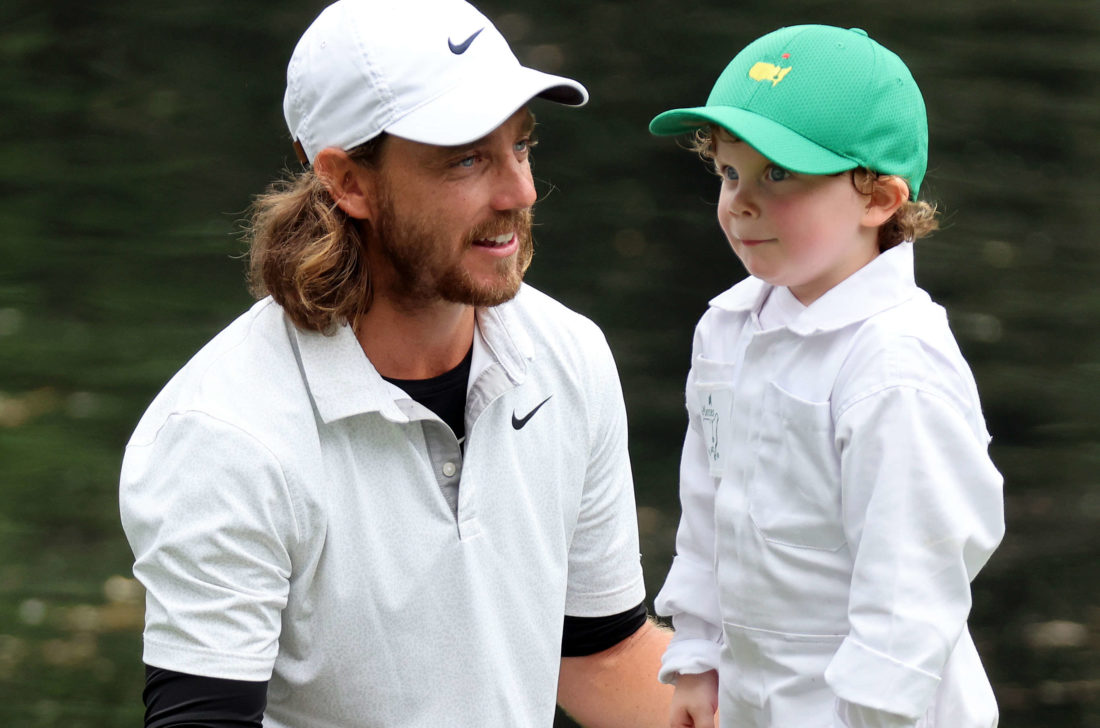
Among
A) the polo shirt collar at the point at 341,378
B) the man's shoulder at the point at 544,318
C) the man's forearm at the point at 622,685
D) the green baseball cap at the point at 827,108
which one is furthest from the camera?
the man's forearm at the point at 622,685

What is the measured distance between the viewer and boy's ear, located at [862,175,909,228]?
1.57 m

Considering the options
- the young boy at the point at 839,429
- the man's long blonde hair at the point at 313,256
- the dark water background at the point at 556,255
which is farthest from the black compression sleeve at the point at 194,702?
the dark water background at the point at 556,255

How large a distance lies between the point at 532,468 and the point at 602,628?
1.23ft

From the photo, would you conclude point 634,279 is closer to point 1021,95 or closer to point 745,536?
point 1021,95

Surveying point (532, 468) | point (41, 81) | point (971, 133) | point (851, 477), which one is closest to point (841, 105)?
point (851, 477)

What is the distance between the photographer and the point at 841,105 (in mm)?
1545

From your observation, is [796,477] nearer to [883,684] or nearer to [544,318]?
[883,684]

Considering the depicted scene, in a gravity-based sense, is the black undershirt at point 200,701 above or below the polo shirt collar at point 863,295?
below

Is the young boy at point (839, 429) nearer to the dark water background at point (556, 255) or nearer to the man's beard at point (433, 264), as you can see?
the man's beard at point (433, 264)

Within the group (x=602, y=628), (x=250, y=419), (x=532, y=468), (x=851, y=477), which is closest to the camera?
(x=851, y=477)

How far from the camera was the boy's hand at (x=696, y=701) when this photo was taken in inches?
69.6

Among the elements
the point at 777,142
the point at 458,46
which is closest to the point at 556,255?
the point at 458,46

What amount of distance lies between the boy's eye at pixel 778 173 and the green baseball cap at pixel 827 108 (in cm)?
4

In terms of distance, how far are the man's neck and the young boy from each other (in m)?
0.45
